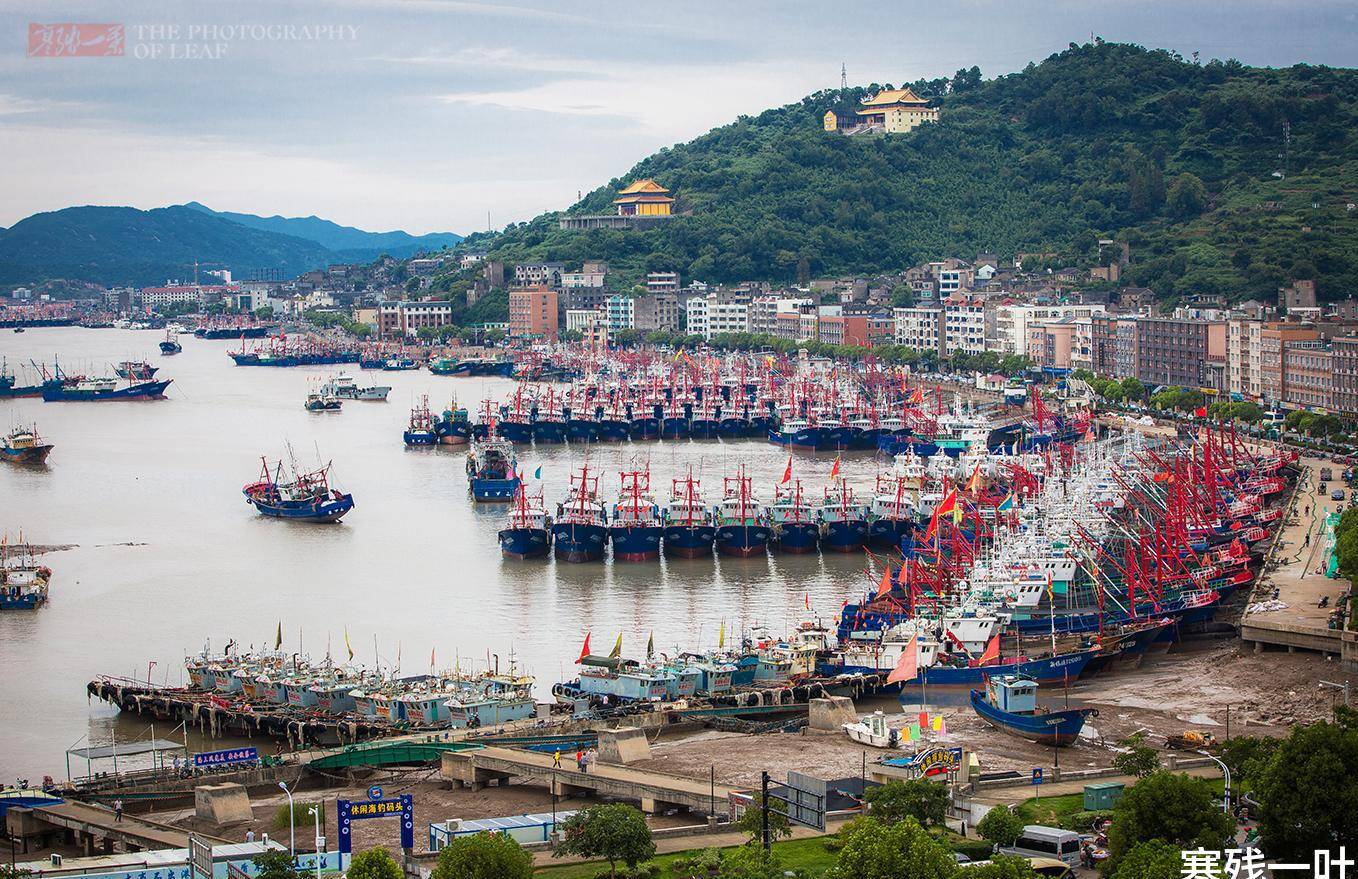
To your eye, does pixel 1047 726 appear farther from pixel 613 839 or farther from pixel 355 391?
pixel 355 391

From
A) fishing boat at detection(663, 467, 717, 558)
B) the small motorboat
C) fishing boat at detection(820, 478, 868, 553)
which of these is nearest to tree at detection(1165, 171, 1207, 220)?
fishing boat at detection(820, 478, 868, 553)

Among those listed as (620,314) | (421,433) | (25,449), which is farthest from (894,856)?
(620,314)

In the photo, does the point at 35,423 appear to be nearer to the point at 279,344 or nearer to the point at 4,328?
the point at 279,344

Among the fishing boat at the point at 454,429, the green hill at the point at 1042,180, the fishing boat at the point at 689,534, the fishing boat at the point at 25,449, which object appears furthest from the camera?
the green hill at the point at 1042,180

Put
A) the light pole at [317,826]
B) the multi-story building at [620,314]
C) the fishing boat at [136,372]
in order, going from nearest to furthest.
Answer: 1. the light pole at [317,826]
2. the fishing boat at [136,372]
3. the multi-story building at [620,314]

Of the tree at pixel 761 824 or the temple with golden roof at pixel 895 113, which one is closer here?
the tree at pixel 761 824

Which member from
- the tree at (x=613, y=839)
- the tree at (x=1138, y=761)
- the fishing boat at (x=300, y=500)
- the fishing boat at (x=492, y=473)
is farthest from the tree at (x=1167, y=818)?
the fishing boat at (x=300, y=500)

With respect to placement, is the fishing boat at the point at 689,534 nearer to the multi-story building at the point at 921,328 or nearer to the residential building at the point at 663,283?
the multi-story building at the point at 921,328

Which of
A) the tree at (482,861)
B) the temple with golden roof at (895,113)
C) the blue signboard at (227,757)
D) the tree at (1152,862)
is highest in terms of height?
the temple with golden roof at (895,113)
